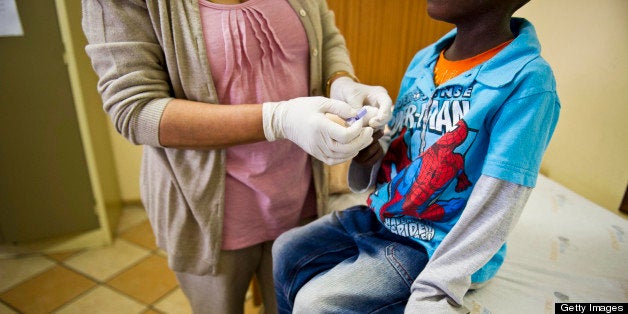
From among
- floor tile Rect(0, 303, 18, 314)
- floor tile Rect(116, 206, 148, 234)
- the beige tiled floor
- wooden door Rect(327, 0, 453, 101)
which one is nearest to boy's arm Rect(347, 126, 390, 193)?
the beige tiled floor

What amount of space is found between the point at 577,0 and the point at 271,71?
128 cm

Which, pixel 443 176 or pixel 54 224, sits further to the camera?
pixel 54 224

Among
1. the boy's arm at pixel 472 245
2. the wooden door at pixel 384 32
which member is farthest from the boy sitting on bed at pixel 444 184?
the wooden door at pixel 384 32

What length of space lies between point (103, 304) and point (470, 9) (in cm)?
171

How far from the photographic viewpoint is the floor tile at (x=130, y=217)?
2.12 meters

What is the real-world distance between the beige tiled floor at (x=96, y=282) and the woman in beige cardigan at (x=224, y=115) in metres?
0.75

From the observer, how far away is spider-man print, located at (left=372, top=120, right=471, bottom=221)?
27.9 inches

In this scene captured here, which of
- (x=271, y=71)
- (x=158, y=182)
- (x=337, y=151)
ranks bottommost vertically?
(x=158, y=182)

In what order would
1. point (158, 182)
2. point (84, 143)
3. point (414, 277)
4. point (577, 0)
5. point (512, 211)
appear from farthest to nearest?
point (84, 143) → point (577, 0) → point (158, 182) → point (414, 277) → point (512, 211)

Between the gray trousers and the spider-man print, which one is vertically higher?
the spider-man print

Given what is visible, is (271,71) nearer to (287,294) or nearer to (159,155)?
(159,155)

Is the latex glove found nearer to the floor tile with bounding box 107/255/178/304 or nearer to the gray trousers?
the gray trousers

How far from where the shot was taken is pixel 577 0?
141cm

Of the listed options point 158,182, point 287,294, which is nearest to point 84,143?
point 158,182
